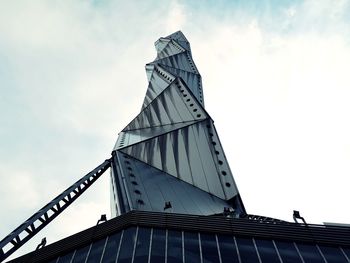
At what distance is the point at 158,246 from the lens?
17562 millimetres

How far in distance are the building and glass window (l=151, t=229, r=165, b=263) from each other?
1.9 inches

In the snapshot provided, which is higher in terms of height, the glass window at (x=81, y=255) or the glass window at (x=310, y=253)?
the glass window at (x=81, y=255)

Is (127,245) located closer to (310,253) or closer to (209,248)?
(209,248)

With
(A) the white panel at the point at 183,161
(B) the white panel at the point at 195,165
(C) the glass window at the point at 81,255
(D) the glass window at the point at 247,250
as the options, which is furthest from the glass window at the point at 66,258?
(B) the white panel at the point at 195,165

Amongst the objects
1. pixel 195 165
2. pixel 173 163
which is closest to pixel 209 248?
pixel 173 163

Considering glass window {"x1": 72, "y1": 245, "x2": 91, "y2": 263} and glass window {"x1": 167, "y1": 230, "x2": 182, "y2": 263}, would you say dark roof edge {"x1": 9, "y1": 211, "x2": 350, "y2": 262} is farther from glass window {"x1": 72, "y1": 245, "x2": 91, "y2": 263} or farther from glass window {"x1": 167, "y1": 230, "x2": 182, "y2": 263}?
glass window {"x1": 167, "y1": 230, "x2": 182, "y2": 263}

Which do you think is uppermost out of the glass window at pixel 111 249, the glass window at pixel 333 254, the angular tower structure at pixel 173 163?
the angular tower structure at pixel 173 163

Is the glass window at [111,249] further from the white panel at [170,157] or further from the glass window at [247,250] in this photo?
the white panel at [170,157]

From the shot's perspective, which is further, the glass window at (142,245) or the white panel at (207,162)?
the white panel at (207,162)

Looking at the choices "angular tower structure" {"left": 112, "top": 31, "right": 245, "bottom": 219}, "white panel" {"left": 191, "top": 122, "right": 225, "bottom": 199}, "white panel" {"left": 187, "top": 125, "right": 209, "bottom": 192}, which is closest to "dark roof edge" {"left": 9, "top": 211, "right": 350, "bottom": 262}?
"angular tower structure" {"left": 112, "top": 31, "right": 245, "bottom": 219}

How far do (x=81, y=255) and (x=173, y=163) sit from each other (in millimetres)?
29047

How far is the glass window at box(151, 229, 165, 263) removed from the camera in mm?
16516

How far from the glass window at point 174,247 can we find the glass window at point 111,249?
2.83 meters

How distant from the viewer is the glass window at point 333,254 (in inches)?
632
